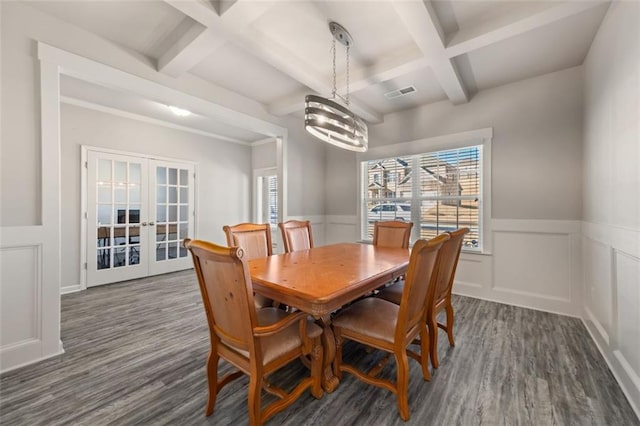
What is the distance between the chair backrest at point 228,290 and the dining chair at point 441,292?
1.17 metres

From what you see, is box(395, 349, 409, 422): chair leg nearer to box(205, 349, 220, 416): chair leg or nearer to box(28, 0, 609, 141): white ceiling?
box(205, 349, 220, 416): chair leg

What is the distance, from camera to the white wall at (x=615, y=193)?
1.66 m

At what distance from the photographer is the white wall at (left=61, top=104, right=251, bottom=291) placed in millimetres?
3771

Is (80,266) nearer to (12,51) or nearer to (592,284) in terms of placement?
(12,51)

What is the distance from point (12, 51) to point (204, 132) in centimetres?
324

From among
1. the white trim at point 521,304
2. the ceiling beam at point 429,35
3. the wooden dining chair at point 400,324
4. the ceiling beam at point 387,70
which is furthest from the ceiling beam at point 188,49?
the white trim at point 521,304

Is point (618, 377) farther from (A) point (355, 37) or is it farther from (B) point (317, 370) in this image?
(A) point (355, 37)

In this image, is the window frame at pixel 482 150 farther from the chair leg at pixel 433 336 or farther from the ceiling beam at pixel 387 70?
the chair leg at pixel 433 336

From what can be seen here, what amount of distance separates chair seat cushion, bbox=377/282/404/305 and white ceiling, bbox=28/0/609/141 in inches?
83.4

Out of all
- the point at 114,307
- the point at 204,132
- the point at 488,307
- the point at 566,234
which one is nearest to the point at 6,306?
the point at 114,307

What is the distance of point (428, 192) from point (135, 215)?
4657 millimetres

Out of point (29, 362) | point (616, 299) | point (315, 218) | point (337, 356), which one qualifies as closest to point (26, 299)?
point (29, 362)

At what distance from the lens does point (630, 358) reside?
172 cm

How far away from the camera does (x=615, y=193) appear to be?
1.95m
